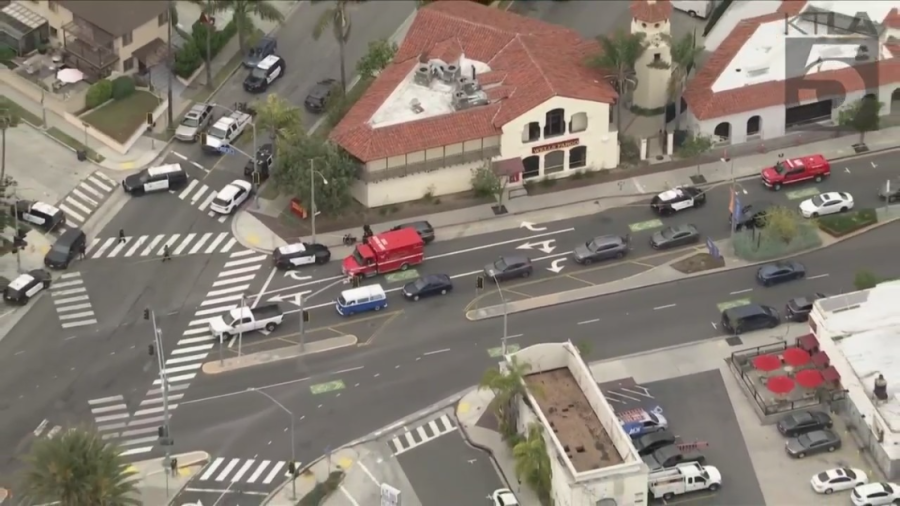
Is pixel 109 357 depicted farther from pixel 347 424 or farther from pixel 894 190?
pixel 894 190

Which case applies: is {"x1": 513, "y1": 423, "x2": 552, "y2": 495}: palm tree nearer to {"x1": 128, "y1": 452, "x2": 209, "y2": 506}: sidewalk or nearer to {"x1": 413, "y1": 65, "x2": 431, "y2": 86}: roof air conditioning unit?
{"x1": 128, "y1": 452, "x2": 209, "y2": 506}: sidewalk

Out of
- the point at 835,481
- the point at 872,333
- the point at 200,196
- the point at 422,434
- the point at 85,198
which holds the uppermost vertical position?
the point at 200,196

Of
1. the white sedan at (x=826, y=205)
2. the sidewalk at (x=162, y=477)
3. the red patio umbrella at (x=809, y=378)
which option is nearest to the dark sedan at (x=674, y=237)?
the white sedan at (x=826, y=205)

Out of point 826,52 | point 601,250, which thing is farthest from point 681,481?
point 826,52

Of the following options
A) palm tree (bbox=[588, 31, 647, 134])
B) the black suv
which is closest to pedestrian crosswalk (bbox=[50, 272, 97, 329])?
the black suv

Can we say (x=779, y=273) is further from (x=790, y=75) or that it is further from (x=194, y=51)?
(x=194, y=51)

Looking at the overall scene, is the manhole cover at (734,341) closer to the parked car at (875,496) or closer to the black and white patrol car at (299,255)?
the parked car at (875,496)
